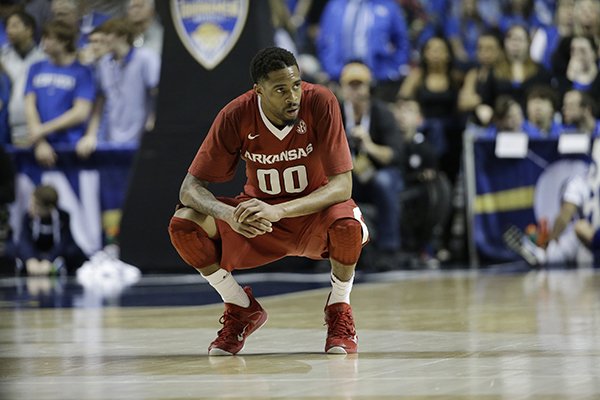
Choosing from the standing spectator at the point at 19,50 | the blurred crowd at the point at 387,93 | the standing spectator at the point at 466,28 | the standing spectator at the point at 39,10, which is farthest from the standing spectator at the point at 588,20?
the standing spectator at the point at 39,10

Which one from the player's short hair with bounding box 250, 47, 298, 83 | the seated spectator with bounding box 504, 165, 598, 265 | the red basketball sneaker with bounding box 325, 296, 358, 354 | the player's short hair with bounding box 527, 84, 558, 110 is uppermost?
the player's short hair with bounding box 250, 47, 298, 83

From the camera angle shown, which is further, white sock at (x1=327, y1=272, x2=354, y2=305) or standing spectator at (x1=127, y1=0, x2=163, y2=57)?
standing spectator at (x1=127, y1=0, x2=163, y2=57)

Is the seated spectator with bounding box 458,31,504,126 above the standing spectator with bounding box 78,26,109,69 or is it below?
below

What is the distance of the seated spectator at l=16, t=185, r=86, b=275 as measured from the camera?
1256 cm

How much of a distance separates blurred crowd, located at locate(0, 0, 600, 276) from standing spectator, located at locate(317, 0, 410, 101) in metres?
0.02

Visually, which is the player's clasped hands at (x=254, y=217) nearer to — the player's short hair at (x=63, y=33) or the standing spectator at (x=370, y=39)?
the player's short hair at (x=63, y=33)

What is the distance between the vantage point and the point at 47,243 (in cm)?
1265

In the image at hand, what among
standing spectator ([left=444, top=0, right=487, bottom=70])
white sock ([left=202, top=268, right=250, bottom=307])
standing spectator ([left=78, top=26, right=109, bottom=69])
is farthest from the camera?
standing spectator ([left=444, top=0, right=487, bottom=70])

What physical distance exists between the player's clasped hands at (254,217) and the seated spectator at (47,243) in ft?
23.8

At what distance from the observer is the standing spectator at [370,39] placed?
14.3 m

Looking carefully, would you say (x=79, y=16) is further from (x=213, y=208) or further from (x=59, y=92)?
(x=213, y=208)

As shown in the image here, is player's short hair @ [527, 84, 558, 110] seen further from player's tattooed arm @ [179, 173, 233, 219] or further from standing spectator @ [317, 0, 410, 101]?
player's tattooed arm @ [179, 173, 233, 219]

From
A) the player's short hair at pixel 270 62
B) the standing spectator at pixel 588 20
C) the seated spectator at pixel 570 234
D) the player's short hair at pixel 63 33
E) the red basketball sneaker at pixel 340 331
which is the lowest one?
the seated spectator at pixel 570 234

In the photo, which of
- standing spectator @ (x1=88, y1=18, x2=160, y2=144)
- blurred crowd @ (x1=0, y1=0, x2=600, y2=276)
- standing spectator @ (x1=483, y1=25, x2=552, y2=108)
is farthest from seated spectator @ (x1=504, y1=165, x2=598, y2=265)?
standing spectator @ (x1=88, y1=18, x2=160, y2=144)
